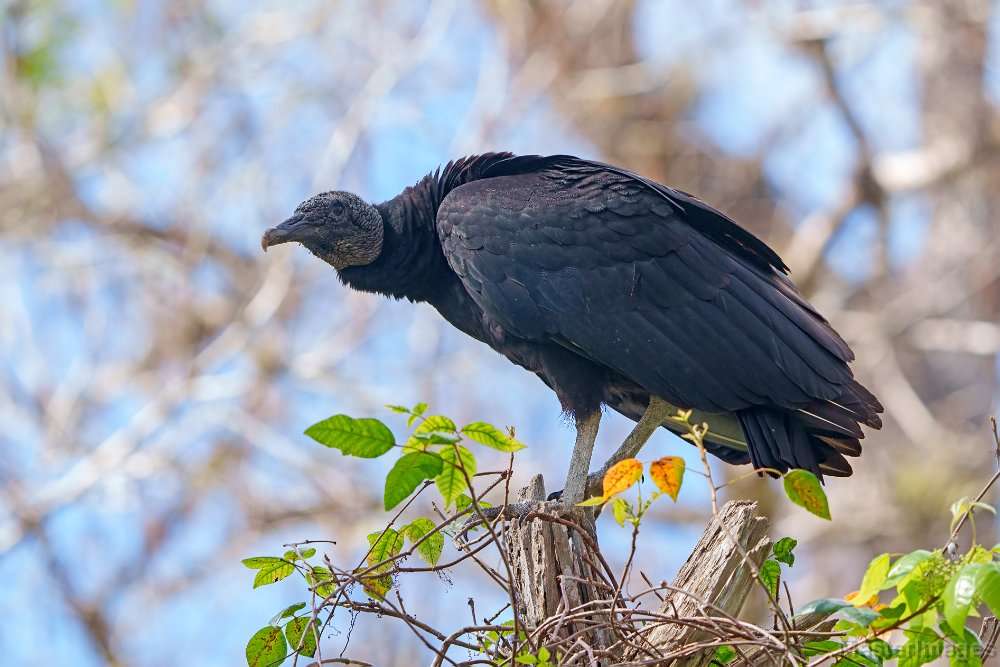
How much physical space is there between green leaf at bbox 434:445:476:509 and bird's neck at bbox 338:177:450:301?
189cm

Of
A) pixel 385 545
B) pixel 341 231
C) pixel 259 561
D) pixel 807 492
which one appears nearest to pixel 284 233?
pixel 341 231

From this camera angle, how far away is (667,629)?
3.04 m

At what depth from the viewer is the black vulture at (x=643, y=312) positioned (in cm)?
392

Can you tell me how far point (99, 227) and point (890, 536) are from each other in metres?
7.27

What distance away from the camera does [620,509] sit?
2.64m

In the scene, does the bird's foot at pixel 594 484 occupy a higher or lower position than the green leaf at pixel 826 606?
higher

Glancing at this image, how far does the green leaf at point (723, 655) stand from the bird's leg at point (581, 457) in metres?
0.92

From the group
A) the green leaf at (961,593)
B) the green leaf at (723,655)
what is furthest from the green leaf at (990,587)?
the green leaf at (723,655)

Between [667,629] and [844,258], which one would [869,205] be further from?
[667,629]

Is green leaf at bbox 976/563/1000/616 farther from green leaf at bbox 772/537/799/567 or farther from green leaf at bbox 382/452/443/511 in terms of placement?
green leaf at bbox 382/452/443/511

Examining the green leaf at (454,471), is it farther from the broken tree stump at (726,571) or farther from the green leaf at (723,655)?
the green leaf at (723,655)

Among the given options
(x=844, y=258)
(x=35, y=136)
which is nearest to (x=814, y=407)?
(x=844, y=258)

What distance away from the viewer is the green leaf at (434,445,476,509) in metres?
2.68

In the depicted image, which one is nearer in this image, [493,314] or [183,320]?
[493,314]
